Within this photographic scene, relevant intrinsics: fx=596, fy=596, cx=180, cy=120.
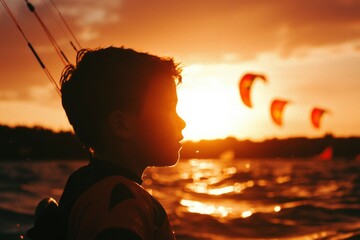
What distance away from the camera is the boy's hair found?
6.95 feet

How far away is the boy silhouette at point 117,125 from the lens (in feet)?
6.67

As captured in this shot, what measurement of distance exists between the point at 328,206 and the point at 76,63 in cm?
1419

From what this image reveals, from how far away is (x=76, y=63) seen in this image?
229 cm

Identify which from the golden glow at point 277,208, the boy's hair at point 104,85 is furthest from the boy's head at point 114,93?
the golden glow at point 277,208

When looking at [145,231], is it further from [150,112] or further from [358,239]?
[358,239]

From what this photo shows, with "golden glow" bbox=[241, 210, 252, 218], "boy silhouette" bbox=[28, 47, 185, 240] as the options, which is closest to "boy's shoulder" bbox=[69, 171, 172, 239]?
"boy silhouette" bbox=[28, 47, 185, 240]

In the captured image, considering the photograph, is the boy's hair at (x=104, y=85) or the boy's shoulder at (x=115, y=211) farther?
the boy's hair at (x=104, y=85)

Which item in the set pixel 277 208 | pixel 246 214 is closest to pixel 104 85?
pixel 246 214

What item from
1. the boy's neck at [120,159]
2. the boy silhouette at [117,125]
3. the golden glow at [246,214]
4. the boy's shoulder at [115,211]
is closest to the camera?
the boy's shoulder at [115,211]

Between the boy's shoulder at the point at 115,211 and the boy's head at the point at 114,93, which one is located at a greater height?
the boy's head at the point at 114,93

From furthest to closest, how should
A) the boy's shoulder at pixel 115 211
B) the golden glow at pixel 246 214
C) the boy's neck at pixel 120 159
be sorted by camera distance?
the golden glow at pixel 246 214, the boy's neck at pixel 120 159, the boy's shoulder at pixel 115 211

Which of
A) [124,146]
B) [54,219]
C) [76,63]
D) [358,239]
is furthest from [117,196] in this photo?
[358,239]

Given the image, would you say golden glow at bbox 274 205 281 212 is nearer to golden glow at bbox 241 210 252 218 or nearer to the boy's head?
golden glow at bbox 241 210 252 218

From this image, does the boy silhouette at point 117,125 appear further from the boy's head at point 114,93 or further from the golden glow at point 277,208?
the golden glow at point 277,208
